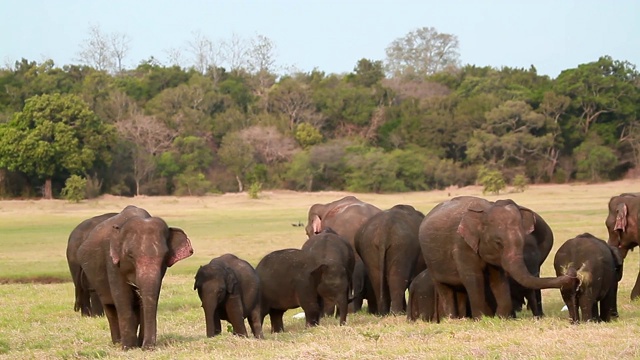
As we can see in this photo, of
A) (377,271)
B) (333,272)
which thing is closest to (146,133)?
(377,271)

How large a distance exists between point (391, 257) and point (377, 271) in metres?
0.37

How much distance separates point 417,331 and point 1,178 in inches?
2015

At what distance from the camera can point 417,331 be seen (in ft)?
40.5

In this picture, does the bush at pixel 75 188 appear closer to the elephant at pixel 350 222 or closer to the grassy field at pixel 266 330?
the grassy field at pixel 266 330

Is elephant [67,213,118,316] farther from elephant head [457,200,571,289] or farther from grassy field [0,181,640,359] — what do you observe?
elephant head [457,200,571,289]

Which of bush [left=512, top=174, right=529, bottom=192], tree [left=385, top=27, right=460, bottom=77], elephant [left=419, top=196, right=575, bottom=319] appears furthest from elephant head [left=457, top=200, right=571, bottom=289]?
tree [left=385, top=27, right=460, bottom=77]

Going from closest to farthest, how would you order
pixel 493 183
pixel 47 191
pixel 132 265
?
pixel 132 265 < pixel 47 191 < pixel 493 183

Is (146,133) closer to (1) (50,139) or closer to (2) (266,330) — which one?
(1) (50,139)

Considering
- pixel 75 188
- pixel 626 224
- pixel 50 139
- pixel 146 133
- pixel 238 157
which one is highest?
pixel 146 133

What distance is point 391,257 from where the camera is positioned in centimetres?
1591

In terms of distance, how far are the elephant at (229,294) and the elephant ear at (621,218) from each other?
21.4 feet

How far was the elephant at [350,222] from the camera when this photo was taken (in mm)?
16672

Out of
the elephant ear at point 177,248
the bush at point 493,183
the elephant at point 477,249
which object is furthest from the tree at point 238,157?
the elephant ear at point 177,248

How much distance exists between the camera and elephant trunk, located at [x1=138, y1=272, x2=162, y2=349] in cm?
1097
